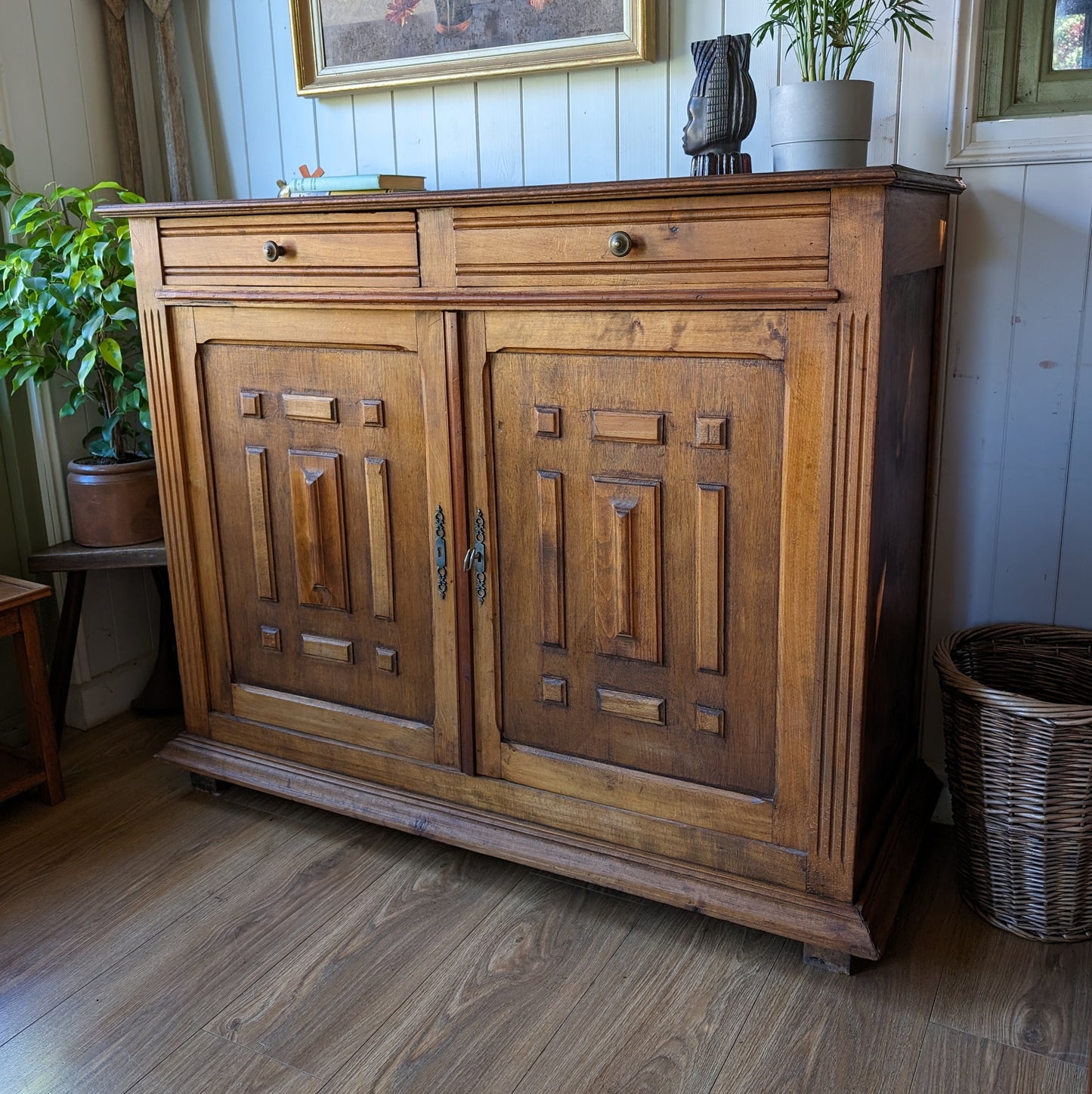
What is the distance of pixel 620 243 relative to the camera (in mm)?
1535

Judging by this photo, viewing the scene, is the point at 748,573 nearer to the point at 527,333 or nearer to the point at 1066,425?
the point at 527,333

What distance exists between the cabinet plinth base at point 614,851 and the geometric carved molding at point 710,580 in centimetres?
35

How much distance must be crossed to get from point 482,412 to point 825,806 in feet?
2.64

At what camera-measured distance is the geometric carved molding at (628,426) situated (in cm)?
161

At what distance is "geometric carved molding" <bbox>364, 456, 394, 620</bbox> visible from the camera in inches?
74.1

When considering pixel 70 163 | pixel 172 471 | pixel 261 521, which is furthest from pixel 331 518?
pixel 70 163

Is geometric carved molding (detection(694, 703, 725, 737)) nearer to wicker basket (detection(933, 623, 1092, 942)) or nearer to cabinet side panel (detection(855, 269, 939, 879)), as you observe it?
cabinet side panel (detection(855, 269, 939, 879))

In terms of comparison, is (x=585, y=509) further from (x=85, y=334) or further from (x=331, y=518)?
(x=85, y=334)

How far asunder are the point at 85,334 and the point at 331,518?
2.22 feet

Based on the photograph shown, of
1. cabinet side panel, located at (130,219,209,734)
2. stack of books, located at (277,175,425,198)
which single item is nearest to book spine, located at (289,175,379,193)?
stack of books, located at (277,175,425,198)

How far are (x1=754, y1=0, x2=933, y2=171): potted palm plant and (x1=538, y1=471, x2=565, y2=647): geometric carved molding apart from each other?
0.61 metres

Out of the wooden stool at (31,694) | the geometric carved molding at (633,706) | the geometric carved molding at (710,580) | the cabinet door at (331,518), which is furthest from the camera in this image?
the wooden stool at (31,694)

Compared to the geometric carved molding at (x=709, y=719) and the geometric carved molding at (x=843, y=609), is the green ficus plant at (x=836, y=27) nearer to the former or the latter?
the geometric carved molding at (x=843, y=609)

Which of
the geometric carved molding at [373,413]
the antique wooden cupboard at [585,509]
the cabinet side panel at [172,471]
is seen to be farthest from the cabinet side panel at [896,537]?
the cabinet side panel at [172,471]
